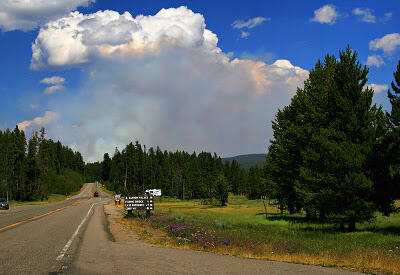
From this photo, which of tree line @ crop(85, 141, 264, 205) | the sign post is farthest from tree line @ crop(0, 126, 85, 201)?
the sign post

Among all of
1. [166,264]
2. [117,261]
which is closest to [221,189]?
[117,261]

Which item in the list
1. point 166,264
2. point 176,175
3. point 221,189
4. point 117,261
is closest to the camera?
point 166,264

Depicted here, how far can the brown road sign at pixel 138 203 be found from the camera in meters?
31.8

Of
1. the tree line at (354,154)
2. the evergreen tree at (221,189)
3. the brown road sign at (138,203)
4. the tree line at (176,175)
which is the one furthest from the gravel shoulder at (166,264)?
the tree line at (176,175)

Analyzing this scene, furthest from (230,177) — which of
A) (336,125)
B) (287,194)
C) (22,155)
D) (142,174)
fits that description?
(336,125)

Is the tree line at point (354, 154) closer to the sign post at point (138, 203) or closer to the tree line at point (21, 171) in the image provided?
the sign post at point (138, 203)

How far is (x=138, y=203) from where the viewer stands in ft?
105

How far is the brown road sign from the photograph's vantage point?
104ft

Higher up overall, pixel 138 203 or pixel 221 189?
pixel 138 203

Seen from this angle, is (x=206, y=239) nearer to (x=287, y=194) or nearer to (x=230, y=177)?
(x=287, y=194)

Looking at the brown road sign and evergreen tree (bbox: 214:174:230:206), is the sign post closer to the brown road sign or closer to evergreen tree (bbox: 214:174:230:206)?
the brown road sign

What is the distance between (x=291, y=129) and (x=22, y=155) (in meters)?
92.0

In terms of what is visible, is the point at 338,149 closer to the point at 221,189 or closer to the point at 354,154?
the point at 354,154

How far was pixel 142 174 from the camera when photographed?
11969 cm
